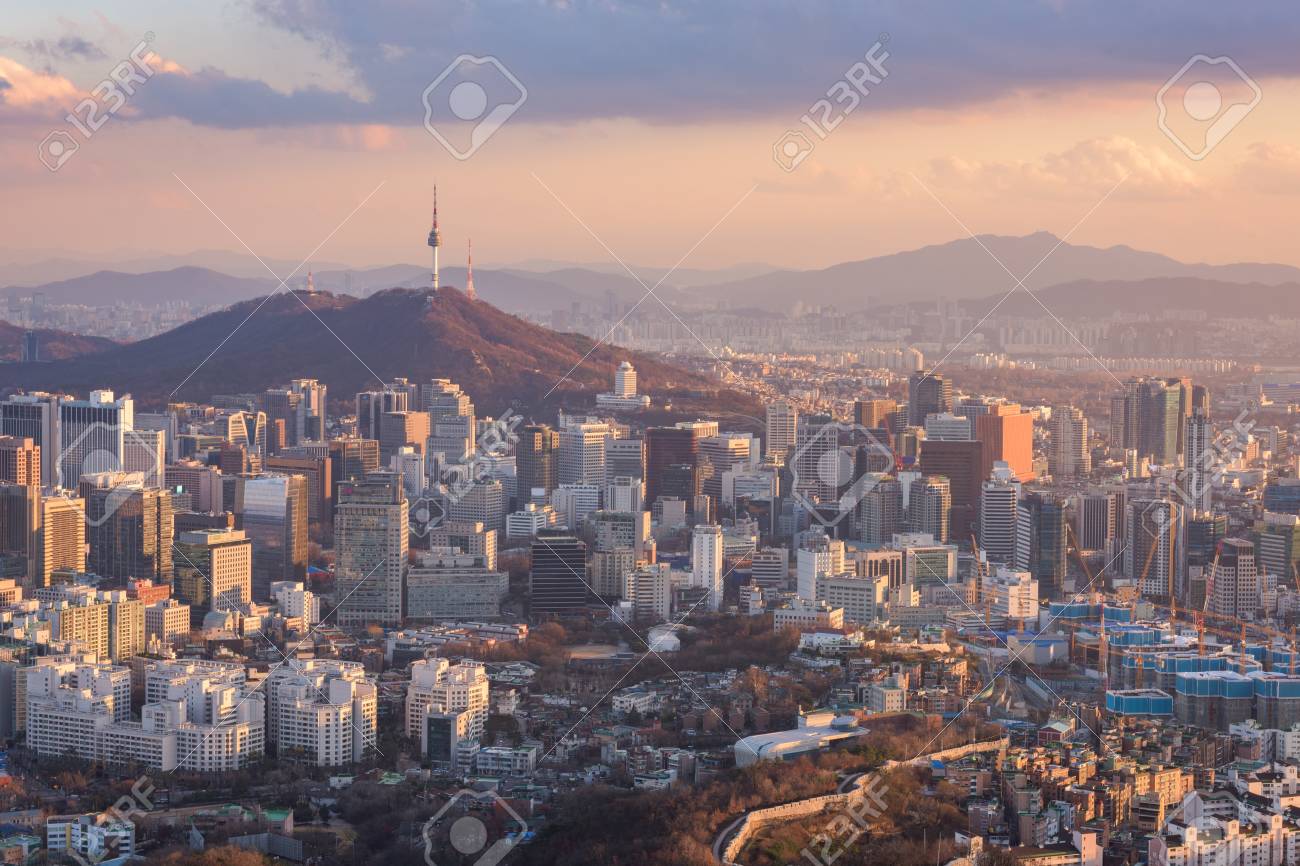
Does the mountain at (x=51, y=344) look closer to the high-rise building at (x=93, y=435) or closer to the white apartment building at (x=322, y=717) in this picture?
the high-rise building at (x=93, y=435)

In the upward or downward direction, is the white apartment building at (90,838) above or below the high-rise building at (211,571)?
below

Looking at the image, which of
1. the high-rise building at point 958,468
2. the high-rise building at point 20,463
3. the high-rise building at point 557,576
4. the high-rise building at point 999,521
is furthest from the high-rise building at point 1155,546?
the high-rise building at point 20,463

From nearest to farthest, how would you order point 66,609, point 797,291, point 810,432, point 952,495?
1. point 66,609
2. point 952,495
3. point 810,432
4. point 797,291

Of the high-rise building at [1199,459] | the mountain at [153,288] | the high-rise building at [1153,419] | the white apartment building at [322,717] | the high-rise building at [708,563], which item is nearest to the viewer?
the white apartment building at [322,717]

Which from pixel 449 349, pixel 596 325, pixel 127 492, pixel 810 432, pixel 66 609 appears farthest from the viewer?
pixel 596 325

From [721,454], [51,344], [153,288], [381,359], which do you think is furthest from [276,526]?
[153,288]

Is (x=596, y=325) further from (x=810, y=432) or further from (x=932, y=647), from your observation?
(x=932, y=647)

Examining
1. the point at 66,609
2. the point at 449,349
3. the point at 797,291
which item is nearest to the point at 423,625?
the point at 66,609
